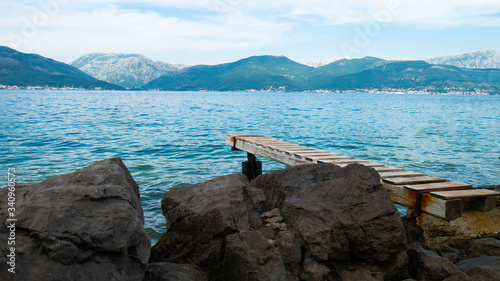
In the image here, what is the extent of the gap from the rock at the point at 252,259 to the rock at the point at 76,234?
1099mm

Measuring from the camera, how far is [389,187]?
785 centimetres

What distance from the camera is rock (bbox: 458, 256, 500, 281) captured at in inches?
194

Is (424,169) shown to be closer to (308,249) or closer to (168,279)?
(308,249)

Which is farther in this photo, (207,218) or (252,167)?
(252,167)

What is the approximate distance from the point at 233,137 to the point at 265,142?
5.57ft

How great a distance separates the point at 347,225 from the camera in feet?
17.5

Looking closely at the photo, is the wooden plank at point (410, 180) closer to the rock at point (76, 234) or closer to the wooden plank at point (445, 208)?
the wooden plank at point (445, 208)

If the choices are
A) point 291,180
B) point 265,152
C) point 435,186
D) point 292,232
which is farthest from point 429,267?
point 265,152

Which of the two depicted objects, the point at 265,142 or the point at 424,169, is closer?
the point at 265,142

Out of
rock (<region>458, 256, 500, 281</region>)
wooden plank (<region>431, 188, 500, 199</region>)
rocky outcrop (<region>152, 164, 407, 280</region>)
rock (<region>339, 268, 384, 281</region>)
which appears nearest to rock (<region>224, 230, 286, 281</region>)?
rocky outcrop (<region>152, 164, 407, 280</region>)

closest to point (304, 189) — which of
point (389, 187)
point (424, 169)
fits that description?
point (389, 187)

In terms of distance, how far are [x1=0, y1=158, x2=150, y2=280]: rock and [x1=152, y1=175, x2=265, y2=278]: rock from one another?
3.56 ft

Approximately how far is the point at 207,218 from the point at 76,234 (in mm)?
1880

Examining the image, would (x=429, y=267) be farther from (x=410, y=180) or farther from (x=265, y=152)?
(x=265, y=152)
